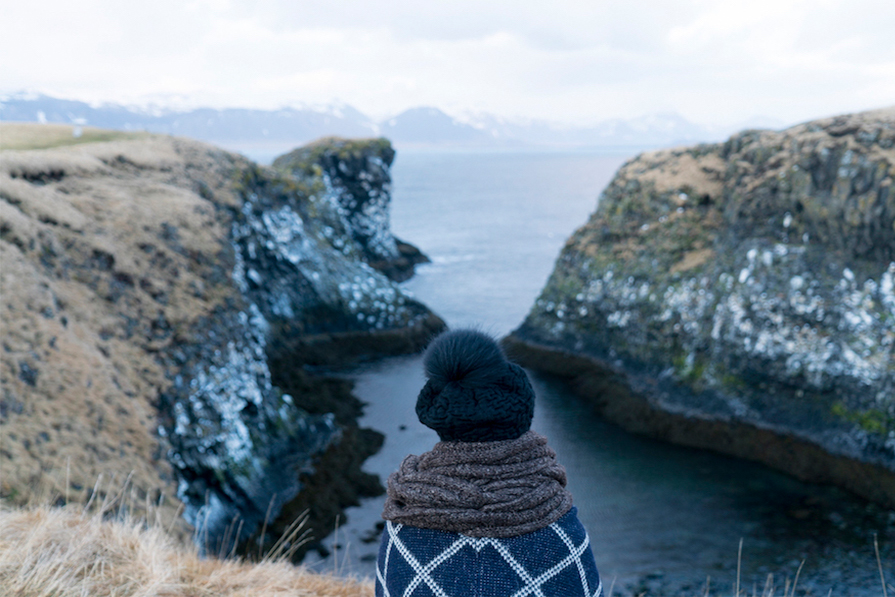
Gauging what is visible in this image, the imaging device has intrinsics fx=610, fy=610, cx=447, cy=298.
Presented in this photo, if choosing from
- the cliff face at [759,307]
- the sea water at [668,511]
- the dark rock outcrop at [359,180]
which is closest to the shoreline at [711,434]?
the cliff face at [759,307]

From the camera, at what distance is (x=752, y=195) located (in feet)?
86.8

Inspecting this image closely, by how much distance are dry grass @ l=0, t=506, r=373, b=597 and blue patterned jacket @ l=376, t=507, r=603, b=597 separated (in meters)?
3.09

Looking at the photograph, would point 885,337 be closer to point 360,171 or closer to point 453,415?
point 453,415

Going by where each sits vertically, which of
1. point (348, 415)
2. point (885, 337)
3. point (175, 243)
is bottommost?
point (348, 415)

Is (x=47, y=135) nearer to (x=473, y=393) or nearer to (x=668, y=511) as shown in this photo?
(x=668, y=511)

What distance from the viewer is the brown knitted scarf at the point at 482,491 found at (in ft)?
10.3

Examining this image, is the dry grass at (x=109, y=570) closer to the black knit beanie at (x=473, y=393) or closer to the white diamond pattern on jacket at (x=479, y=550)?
the white diamond pattern on jacket at (x=479, y=550)

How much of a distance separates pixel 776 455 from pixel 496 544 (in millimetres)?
22421

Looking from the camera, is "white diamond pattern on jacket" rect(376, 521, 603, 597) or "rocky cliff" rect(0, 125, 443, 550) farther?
"rocky cliff" rect(0, 125, 443, 550)

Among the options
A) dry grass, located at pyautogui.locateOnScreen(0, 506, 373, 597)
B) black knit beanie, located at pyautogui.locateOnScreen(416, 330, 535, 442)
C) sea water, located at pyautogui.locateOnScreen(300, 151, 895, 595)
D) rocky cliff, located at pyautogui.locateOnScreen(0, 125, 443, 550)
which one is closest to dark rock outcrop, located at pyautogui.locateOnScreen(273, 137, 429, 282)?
rocky cliff, located at pyautogui.locateOnScreen(0, 125, 443, 550)

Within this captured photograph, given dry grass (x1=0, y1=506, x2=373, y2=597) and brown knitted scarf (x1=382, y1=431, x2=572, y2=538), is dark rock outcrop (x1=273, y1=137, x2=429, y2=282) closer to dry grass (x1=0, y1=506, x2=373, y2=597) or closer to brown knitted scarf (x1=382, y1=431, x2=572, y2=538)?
dry grass (x1=0, y1=506, x2=373, y2=597)

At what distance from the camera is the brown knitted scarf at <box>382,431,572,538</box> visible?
312 cm

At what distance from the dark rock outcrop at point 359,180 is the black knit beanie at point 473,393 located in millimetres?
48079

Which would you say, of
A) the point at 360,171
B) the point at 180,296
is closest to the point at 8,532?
the point at 180,296
